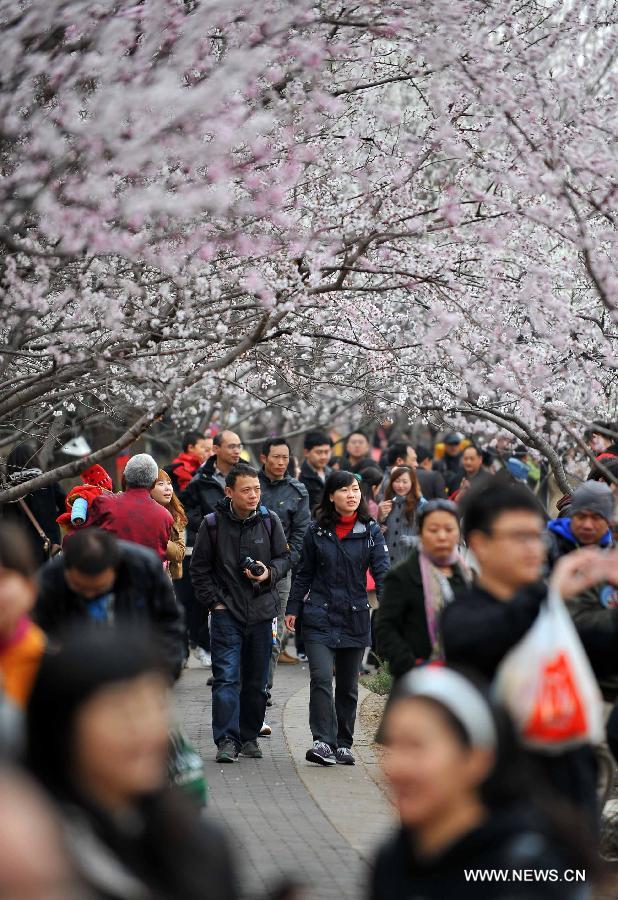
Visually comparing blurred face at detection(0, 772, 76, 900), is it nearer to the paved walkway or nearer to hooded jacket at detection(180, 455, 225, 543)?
the paved walkway

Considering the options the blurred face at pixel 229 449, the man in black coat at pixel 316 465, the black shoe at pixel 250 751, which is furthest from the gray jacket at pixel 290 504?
the man in black coat at pixel 316 465

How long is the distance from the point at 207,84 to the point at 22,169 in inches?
42.3

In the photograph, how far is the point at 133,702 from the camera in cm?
291

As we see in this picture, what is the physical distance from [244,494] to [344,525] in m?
0.78

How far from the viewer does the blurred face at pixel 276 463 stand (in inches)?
452

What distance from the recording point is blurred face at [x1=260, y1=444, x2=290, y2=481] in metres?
11.5

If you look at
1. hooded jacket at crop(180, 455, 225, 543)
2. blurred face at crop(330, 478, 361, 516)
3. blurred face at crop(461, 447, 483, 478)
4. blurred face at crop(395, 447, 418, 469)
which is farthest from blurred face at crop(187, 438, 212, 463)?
blurred face at crop(330, 478, 361, 516)

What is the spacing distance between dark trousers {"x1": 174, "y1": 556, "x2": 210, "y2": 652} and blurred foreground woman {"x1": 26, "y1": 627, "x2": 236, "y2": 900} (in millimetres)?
10087

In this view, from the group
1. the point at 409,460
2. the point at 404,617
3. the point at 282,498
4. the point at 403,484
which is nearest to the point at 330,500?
the point at 282,498

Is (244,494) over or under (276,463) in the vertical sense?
over

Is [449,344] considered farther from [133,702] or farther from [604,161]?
[133,702]

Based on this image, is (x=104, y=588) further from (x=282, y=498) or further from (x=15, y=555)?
(x=282, y=498)

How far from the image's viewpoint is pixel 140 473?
9.00m

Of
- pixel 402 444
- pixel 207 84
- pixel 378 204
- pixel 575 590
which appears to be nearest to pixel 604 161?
pixel 378 204
